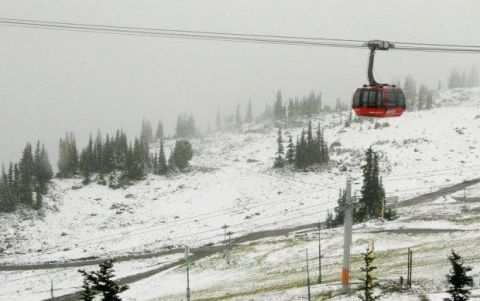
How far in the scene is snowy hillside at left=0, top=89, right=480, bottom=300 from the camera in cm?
5131

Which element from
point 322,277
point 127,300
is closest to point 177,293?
point 127,300

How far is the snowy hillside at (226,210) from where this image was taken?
168 feet

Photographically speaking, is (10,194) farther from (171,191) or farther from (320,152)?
(320,152)

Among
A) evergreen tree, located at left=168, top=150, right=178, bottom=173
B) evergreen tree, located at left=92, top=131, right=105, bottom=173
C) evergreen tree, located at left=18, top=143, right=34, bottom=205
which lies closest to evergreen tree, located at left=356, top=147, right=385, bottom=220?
evergreen tree, located at left=168, top=150, right=178, bottom=173

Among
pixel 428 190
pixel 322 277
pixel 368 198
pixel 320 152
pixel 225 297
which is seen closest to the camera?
pixel 225 297

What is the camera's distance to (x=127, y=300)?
43.8m

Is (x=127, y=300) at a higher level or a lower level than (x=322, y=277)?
lower

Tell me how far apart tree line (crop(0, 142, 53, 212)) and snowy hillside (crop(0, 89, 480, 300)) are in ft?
8.97

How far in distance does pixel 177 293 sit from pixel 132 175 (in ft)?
194

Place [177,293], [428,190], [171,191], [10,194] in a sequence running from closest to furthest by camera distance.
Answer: [177,293], [428,190], [10,194], [171,191]

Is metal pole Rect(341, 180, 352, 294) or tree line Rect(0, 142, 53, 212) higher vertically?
metal pole Rect(341, 180, 352, 294)

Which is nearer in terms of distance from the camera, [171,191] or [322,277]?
[322,277]

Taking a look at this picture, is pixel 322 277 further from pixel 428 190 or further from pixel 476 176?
pixel 476 176

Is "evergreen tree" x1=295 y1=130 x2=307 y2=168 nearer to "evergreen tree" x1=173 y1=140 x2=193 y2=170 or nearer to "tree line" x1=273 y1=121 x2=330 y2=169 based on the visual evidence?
"tree line" x1=273 y1=121 x2=330 y2=169
